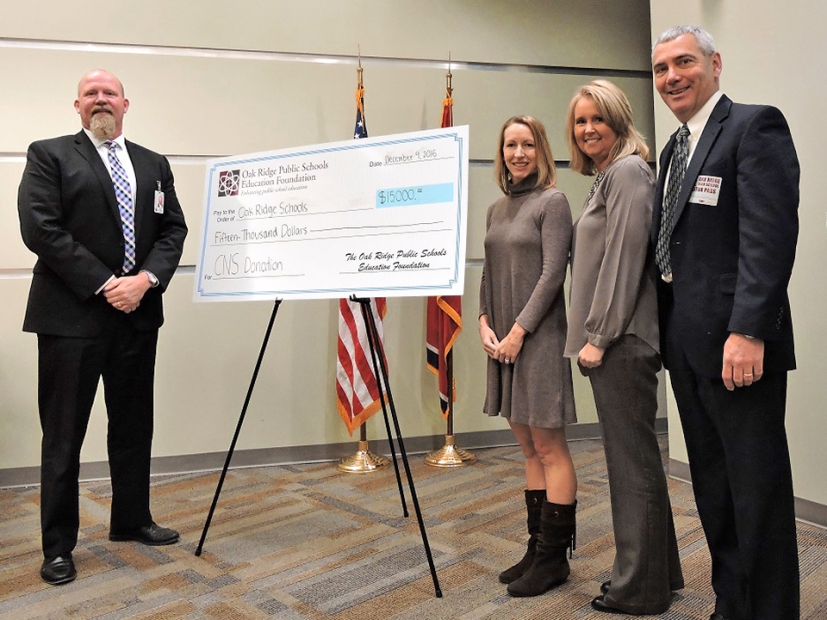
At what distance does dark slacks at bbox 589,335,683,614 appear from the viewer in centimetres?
190

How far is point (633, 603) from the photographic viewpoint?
1982 millimetres

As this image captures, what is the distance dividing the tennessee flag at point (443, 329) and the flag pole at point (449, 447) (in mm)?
13

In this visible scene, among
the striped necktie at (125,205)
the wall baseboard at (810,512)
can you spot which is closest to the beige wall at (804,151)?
the wall baseboard at (810,512)

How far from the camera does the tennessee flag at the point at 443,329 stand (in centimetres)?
393

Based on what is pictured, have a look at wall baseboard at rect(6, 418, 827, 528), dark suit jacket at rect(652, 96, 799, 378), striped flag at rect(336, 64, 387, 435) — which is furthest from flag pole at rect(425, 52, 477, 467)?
dark suit jacket at rect(652, 96, 799, 378)

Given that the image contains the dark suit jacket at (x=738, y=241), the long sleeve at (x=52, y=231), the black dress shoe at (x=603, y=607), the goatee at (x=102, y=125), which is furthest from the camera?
the goatee at (x=102, y=125)

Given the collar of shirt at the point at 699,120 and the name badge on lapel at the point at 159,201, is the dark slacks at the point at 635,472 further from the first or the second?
the name badge on lapel at the point at 159,201

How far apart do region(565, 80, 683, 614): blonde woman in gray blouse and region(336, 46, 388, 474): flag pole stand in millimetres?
1936

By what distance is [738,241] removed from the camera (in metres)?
1.60

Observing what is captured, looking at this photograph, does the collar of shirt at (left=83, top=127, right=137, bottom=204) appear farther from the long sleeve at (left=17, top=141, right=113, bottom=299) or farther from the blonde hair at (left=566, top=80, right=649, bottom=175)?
the blonde hair at (left=566, top=80, right=649, bottom=175)

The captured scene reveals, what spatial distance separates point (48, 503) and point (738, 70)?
3233 millimetres

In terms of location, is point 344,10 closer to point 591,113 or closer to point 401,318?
point 401,318

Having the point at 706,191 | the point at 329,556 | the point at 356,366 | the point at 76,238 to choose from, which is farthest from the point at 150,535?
the point at 706,191

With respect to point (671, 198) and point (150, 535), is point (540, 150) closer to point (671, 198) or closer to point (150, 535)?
point (671, 198)
